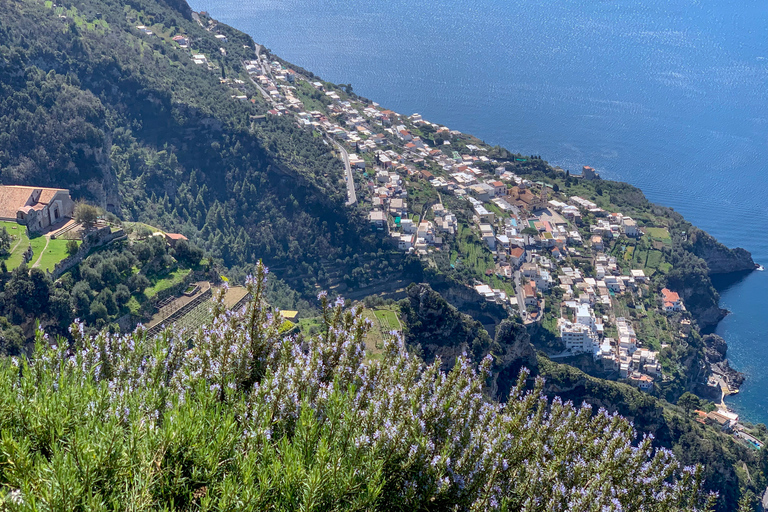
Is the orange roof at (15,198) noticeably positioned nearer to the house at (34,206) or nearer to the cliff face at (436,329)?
the house at (34,206)

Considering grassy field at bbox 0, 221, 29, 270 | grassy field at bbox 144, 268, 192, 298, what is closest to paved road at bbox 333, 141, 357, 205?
grassy field at bbox 144, 268, 192, 298

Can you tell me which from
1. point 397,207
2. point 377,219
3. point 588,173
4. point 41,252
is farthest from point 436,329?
point 588,173

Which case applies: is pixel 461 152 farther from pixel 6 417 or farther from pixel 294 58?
pixel 6 417

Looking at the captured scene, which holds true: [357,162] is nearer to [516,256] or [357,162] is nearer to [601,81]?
[516,256]

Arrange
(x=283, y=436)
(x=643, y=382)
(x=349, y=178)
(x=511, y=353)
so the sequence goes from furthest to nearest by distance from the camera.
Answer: (x=349, y=178)
(x=643, y=382)
(x=511, y=353)
(x=283, y=436)

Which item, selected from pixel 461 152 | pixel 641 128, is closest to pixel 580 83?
pixel 641 128
